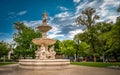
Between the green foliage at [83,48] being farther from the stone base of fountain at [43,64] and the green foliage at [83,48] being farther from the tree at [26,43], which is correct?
the stone base of fountain at [43,64]

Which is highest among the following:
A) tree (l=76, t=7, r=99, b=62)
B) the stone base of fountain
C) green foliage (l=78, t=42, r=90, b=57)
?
tree (l=76, t=7, r=99, b=62)

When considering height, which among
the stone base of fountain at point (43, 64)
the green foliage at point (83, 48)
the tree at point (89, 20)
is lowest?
the stone base of fountain at point (43, 64)

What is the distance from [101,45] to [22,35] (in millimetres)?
23630

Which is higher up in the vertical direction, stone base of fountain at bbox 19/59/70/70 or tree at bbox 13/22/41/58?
tree at bbox 13/22/41/58

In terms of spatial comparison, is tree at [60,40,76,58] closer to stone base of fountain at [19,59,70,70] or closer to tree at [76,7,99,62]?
tree at [76,7,99,62]

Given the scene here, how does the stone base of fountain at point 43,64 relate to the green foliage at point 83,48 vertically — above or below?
below

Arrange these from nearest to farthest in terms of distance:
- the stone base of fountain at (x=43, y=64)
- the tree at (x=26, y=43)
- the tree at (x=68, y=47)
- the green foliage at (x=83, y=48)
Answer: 1. the stone base of fountain at (x=43, y=64)
2. the tree at (x=26, y=43)
3. the green foliage at (x=83, y=48)
4. the tree at (x=68, y=47)

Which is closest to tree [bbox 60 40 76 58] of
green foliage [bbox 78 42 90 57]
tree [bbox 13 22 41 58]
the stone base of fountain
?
green foliage [bbox 78 42 90 57]

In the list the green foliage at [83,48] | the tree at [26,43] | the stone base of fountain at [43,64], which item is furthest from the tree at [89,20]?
the stone base of fountain at [43,64]

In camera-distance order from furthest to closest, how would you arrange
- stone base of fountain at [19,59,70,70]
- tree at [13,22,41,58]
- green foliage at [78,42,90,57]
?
green foliage at [78,42,90,57]
tree at [13,22,41,58]
stone base of fountain at [19,59,70,70]

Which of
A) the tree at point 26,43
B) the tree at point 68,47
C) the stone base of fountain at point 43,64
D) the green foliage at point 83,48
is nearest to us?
the stone base of fountain at point 43,64

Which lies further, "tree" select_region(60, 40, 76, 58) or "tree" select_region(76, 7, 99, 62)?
"tree" select_region(60, 40, 76, 58)

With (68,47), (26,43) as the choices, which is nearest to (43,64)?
(26,43)

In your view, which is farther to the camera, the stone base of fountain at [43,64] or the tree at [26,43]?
the tree at [26,43]
